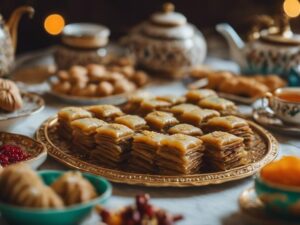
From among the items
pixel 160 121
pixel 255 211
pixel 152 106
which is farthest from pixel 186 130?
pixel 255 211

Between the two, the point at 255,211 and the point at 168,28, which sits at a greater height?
the point at 168,28

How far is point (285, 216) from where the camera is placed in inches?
36.8

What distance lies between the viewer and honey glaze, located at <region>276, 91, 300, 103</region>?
147cm

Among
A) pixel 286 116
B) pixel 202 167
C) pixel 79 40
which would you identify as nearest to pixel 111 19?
pixel 79 40

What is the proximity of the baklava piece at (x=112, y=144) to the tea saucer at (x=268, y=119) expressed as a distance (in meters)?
0.43

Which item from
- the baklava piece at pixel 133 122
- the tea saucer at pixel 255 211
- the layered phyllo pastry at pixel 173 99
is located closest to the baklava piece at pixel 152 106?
the layered phyllo pastry at pixel 173 99

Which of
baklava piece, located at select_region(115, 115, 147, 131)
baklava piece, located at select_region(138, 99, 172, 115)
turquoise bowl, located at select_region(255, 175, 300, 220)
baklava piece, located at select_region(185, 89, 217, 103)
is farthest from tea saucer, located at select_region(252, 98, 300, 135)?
turquoise bowl, located at select_region(255, 175, 300, 220)

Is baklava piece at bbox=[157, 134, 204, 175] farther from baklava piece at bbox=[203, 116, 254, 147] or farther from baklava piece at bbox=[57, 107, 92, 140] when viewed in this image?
baklava piece at bbox=[57, 107, 92, 140]

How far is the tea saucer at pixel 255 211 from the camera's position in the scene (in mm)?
930

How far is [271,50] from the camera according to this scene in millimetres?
1834

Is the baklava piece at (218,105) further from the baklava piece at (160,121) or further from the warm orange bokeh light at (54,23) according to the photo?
the warm orange bokeh light at (54,23)

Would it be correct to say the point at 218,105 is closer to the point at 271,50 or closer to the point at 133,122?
the point at 133,122

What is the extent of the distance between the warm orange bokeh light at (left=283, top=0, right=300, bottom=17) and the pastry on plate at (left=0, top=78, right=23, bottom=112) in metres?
1.51

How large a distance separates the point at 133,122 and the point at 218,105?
25 cm
